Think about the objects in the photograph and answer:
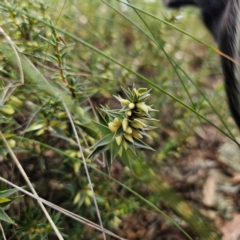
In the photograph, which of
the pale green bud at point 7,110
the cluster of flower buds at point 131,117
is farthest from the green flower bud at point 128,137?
the pale green bud at point 7,110

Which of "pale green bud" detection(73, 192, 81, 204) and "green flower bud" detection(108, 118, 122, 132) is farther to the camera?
"pale green bud" detection(73, 192, 81, 204)

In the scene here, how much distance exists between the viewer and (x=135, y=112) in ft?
2.54

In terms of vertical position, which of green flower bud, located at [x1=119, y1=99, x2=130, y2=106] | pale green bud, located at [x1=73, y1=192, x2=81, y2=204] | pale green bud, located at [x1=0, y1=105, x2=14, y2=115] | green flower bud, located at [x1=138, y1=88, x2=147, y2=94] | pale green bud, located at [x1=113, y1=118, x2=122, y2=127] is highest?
green flower bud, located at [x1=138, y1=88, x2=147, y2=94]

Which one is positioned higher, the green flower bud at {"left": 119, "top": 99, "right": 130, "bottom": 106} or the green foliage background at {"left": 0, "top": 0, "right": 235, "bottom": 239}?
the green flower bud at {"left": 119, "top": 99, "right": 130, "bottom": 106}

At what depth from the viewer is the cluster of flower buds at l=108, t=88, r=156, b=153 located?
759mm

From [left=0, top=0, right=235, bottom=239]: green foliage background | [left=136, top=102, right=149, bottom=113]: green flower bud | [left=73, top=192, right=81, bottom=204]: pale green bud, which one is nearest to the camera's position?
[left=136, top=102, right=149, bottom=113]: green flower bud

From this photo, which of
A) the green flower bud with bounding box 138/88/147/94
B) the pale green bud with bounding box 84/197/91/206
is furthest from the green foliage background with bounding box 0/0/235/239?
→ the green flower bud with bounding box 138/88/147/94

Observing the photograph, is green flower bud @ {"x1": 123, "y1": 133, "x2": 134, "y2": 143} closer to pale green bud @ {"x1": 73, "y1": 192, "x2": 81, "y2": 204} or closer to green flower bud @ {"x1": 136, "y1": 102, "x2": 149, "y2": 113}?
green flower bud @ {"x1": 136, "y1": 102, "x2": 149, "y2": 113}

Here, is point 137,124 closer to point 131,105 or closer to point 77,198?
point 131,105

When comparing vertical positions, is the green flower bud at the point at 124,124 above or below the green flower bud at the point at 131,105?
below

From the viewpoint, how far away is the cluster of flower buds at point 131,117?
759 mm

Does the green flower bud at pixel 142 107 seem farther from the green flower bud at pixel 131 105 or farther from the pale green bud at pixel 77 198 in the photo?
the pale green bud at pixel 77 198

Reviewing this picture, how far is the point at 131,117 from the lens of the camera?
0.79 metres

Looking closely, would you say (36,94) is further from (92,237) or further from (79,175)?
(92,237)
